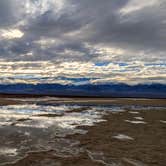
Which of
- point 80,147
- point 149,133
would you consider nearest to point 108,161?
point 80,147

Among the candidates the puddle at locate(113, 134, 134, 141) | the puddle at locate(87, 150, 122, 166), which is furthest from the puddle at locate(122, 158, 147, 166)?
the puddle at locate(113, 134, 134, 141)

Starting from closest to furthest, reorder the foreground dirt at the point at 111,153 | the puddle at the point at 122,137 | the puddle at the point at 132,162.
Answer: the puddle at the point at 132,162 < the foreground dirt at the point at 111,153 < the puddle at the point at 122,137

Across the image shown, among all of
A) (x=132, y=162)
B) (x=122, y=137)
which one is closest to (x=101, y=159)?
(x=132, y=162)

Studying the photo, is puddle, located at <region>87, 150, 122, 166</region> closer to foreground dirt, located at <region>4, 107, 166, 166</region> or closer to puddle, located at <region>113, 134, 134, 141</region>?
foreground dirt, located at <region>4, 107, 166, 166</region>

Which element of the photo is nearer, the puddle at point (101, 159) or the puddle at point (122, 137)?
the puddle at point (101, 159)

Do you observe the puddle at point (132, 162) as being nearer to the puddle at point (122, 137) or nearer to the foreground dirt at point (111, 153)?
the foreground dirt at point (111, 153)

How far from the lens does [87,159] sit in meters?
12.4

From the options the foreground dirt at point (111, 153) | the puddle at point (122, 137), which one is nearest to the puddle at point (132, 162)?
the foreground dirt at point (111, 153)

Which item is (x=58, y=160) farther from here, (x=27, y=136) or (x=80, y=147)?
(x=27, y=136)

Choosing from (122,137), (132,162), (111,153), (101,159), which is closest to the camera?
(132,162)

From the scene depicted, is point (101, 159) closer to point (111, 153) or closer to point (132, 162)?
point (111, 153)

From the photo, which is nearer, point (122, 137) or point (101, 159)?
point (101, 159)

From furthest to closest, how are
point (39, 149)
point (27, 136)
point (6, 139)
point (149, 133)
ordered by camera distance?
point (149, 133), point (27, 136), point (6, 139), point (39, 149)

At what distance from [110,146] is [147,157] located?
2.81 metres
